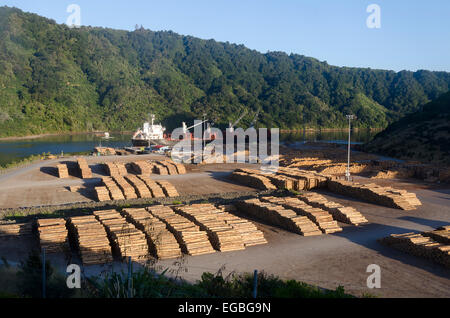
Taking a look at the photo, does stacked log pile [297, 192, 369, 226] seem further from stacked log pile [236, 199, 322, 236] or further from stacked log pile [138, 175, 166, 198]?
stacked log pile [138, 175, 166, 198]

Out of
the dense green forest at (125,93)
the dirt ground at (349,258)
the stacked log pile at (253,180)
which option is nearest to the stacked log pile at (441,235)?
the dirt ground at (349,258)

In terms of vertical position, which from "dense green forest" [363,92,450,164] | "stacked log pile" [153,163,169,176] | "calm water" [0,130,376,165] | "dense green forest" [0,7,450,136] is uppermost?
"dense green forest" [0,7,450,136]

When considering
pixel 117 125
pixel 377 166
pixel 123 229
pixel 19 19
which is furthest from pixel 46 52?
pixel 123 229

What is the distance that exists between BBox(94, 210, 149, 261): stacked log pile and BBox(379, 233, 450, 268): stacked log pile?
27.7 feet

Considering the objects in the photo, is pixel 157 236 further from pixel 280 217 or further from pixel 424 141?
pixel 424 141

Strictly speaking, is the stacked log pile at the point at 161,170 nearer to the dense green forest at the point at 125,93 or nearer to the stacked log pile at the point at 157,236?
the stacked log pile at the point at 157,236

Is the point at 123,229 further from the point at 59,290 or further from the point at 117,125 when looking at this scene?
the point at 117,125

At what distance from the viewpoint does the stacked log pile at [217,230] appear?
13039 millimetres

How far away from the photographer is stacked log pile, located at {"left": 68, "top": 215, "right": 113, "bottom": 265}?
11.6 meters

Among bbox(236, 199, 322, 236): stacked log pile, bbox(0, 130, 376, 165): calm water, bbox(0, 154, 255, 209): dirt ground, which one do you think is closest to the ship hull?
bbox(0, 130, 376, 165): calm water

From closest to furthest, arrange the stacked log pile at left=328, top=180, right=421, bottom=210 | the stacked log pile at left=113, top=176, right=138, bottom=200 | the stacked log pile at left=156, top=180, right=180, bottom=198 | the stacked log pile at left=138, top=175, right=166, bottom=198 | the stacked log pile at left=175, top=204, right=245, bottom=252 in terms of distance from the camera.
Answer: the stacked log pile at left=175, top=204, right=245, bottom=252, the stacked log pile at left=328, top=180, right=421, bottom=210, the stacked log pile at left=113, top=176, right=138, bottom=200, the stacked log pile at left=138, top=175, right=166, bottom=198, the stacked log pile at left=156, top=180, right=180, bottom=198
